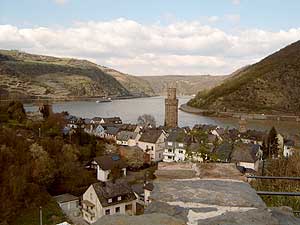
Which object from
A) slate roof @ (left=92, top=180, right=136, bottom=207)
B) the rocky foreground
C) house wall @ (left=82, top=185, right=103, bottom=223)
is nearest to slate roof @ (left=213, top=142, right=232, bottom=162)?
slate roof @ (left=92, top=180, right=136, bottom=207)

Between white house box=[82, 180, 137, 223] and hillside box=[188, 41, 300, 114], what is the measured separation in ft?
254

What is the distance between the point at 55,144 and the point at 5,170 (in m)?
7.13

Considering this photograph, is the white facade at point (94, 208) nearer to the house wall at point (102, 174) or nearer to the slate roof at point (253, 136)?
the house wall at point (102, 174)

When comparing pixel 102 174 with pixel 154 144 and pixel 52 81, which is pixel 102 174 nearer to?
pixel 154 144

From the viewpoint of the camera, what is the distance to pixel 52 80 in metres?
151

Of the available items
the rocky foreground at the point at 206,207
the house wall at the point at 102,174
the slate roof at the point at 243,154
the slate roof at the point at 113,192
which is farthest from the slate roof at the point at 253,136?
the rocky foreground at the point at 206,207

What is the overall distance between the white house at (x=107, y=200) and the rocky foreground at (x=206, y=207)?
15.6m

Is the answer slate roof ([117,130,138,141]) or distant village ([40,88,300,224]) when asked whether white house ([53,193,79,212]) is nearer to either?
distant village ([40,88,300,224])

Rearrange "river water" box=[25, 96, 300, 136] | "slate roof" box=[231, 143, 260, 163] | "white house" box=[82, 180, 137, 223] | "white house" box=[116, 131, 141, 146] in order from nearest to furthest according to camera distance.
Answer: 1. "white house" box=[82, 180, 137, 223]
2. "slate roof" box=[231, 143, 260, 163]
3. "white house" box=[116, 131, 141, 146]
4. "river water" box=[25, 96, 300, 136]

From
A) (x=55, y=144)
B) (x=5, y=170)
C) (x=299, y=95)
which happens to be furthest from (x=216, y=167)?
(x=299, y=95)

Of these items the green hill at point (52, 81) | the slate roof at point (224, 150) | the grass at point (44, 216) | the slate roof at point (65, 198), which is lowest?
the slate roof at point (65, 198)

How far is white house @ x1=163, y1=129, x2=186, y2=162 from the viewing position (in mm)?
32694

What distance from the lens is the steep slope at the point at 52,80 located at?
119438mm

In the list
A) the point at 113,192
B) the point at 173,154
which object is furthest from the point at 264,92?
the point at 113,192
